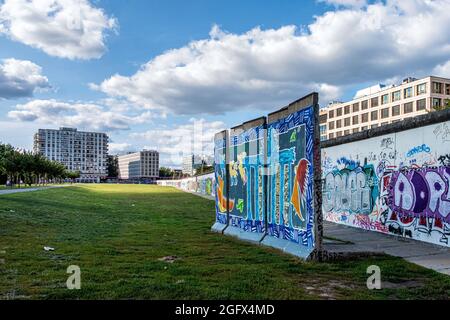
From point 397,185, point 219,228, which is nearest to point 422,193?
point 397,185

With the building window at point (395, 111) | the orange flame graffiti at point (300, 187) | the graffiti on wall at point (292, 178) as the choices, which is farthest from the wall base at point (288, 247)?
the building window at point (395, 111)

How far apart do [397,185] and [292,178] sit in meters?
4.30

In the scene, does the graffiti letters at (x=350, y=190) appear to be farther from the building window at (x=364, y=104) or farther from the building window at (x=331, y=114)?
the building window at (x=331, y=114)

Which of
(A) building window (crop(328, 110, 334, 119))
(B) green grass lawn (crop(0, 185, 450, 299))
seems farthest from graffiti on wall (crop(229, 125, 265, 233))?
(A) building window (crop(328, 110, 334, 119))

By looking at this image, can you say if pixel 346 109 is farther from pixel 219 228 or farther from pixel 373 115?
pixel 219 228

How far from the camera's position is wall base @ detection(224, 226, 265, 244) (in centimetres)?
1175

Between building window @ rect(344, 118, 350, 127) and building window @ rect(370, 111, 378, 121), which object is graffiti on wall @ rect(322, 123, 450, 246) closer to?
building window @ rect(370, 111, 378, 121)

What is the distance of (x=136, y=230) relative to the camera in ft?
47.0

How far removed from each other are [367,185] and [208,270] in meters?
8.73

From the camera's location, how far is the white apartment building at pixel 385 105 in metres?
99.7

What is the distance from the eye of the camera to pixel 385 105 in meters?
111
